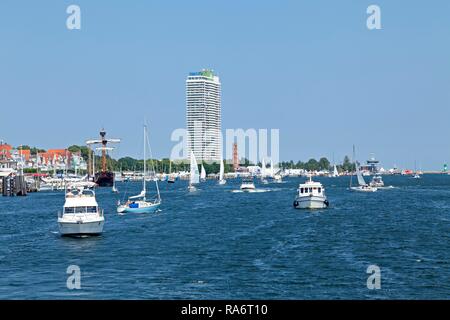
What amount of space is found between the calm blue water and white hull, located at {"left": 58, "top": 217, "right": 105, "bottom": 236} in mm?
996

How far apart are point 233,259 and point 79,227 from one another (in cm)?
2067

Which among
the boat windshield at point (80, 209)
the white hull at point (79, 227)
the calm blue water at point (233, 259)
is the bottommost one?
the calm blue water at point (233, 259)

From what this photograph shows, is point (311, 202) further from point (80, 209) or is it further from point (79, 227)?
point (79, 227)

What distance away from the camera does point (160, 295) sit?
34562 millimetres

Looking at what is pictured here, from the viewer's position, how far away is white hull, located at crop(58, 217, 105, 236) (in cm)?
6259

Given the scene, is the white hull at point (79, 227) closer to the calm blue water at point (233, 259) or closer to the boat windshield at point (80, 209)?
the calm blue water at point (233, 259)

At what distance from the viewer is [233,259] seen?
48344mm

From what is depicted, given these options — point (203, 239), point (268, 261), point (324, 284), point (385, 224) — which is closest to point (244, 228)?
point (203, 239)

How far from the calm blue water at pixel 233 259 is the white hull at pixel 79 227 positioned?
1.00 metres

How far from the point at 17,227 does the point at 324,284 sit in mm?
53217

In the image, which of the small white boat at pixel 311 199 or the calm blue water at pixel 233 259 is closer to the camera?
the calm blue water at pixel 233 259

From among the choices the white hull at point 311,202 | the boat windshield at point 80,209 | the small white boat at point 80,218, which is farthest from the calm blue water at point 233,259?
the white hull at point 311,202

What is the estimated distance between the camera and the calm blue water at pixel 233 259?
118 ft
